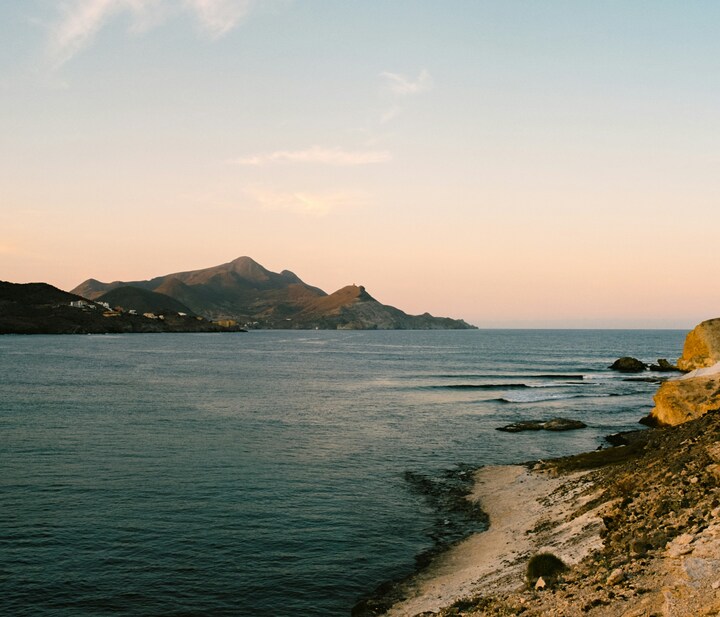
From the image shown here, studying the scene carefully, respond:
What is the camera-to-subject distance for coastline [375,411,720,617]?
13.3 meters

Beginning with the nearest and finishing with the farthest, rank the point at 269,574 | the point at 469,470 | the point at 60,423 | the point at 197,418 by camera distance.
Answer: the point at 269,574, the point at 469,470, the point at 60,423, the point at 197,418

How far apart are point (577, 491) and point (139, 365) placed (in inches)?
4254

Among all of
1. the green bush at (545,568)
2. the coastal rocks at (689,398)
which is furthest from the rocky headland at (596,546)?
the coastal rocks at (689,398)

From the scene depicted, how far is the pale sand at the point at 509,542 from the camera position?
18.0m

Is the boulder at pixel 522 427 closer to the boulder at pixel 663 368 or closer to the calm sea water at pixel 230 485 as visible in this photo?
the calm sea water at pixel 230 485

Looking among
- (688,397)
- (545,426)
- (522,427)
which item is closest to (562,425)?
(545,426)

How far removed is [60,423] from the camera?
49594mm

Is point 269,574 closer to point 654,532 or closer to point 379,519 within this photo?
point 379,519

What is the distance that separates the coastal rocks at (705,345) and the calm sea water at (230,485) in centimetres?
1342

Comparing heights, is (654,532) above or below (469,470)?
above

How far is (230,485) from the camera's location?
31.7 meters

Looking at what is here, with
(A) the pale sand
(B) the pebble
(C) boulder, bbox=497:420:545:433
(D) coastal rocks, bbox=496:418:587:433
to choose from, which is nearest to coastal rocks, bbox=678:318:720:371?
(D) coastal rocks, bbox=496:418:587:433

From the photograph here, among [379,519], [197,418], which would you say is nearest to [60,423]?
[197,418]

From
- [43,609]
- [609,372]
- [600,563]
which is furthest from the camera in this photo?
[609,372]
